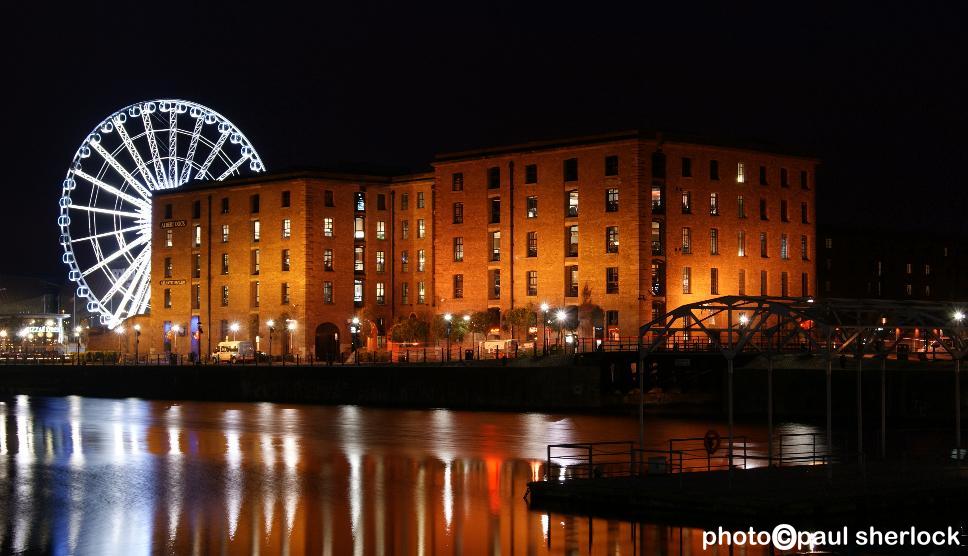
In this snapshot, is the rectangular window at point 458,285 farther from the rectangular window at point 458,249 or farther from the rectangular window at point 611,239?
the rectangular window at point 611,239

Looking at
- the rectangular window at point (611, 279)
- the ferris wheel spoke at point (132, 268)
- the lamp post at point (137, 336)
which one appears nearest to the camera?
the rectangular window at point (611, 279)

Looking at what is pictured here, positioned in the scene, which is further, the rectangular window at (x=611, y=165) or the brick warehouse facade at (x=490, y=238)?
the rectangular window at (x=611, y=165)

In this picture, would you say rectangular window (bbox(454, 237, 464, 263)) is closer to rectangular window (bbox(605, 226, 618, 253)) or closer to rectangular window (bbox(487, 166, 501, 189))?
rectangular window (bbox(487, 166, 501, 189))

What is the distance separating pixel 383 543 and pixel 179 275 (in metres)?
94.2

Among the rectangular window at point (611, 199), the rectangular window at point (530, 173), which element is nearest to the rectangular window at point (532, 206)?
the rectangular window at point (530, 173)

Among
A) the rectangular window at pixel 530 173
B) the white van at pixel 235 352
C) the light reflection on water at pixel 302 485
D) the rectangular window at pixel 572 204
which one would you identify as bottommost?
the light reflection on water at pixel 302 485

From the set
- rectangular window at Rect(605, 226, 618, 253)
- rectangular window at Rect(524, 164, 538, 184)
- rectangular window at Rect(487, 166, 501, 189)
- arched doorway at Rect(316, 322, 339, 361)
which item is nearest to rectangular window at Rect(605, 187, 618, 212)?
rectangular window at Rect(605, 226, 618, 253)

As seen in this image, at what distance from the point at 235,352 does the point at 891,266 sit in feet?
208

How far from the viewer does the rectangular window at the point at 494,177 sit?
10419 cm

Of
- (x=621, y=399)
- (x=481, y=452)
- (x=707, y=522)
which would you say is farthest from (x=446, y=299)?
(x=707, y=522)

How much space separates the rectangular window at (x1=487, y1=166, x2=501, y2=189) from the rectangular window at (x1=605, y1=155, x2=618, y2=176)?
9453 millimetres

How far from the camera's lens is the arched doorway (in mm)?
114500

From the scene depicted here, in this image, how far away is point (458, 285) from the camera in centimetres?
10712

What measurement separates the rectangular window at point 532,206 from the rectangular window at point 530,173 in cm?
113
